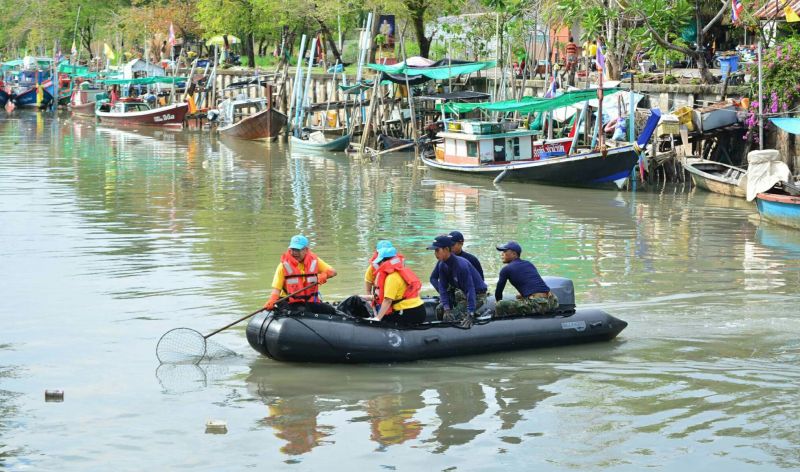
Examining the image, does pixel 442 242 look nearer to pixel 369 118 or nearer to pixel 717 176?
pixel 717 176

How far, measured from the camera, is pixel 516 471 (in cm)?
946

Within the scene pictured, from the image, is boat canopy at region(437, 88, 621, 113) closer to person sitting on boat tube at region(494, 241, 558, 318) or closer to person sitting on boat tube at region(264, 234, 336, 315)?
person sitting on boat tube at region(494, 241, 558, 318)

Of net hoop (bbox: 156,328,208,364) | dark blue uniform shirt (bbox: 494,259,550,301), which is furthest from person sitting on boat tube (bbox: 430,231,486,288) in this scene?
net hoop (bbox: 156,328,208,364)

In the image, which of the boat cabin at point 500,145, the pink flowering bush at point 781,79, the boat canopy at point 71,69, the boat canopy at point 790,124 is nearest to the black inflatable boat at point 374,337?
the boat canopy at point 790,124

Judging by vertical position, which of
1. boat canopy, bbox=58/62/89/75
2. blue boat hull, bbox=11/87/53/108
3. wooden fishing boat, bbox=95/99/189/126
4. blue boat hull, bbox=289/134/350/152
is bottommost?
blue boat hull, bbox=289/134/350/152

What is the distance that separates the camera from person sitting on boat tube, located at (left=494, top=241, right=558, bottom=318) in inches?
515

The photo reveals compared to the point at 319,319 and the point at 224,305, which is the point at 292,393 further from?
the point at 224,305

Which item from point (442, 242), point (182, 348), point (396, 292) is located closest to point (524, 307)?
point (442, 242)

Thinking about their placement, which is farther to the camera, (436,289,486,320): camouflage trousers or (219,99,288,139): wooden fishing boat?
(219,99,288,139): wooden fishing boat

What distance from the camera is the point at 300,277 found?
1267 cm

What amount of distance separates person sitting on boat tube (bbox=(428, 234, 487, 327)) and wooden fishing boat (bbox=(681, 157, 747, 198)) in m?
16.3

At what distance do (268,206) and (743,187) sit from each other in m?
11.0

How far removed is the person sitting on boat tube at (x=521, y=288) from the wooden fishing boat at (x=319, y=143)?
1131 inches

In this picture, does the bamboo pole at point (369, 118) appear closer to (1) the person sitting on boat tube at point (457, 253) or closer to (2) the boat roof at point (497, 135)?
(2) the boat roof at point (497, 135)
